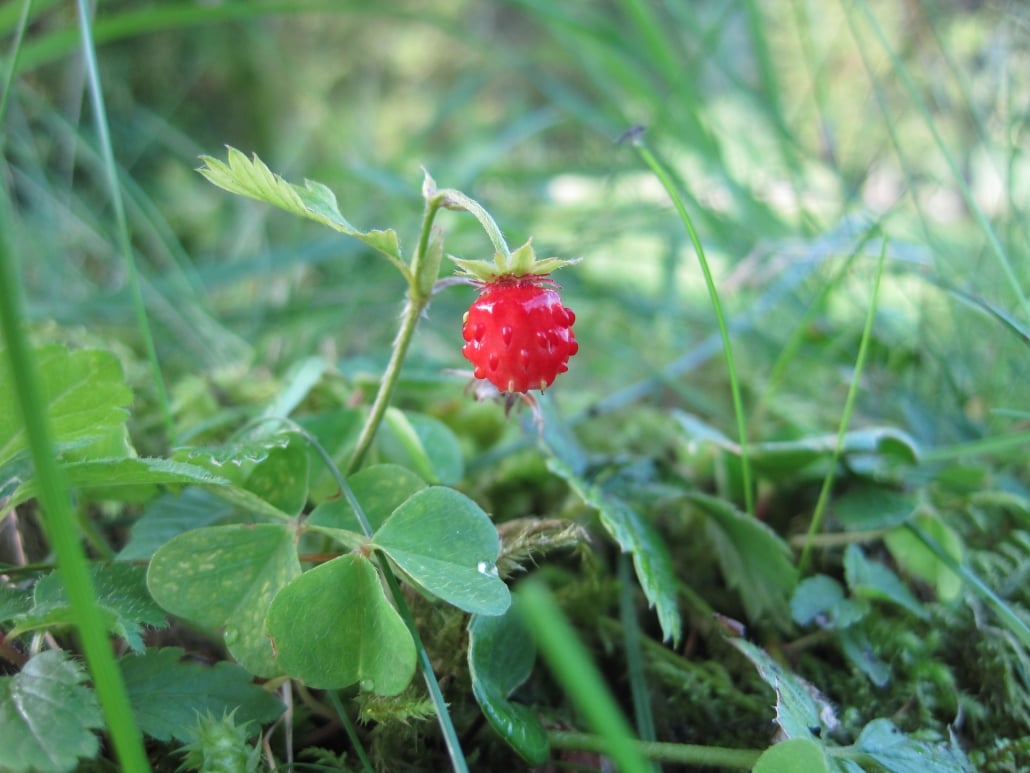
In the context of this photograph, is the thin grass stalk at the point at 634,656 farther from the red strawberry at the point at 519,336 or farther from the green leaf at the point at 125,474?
the green leaf at the point at 125,474

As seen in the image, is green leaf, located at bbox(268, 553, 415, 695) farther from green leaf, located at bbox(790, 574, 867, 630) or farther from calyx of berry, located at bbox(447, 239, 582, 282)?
green leaf, located at bbox(790, 574, 867, 630)

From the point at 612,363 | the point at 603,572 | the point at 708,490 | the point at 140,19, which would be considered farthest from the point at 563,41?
the point at 603,572

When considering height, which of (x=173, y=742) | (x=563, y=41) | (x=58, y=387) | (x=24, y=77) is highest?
(x=563, y=41)

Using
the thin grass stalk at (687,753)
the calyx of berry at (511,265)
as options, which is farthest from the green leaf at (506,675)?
the calyx of berry at (511,265)

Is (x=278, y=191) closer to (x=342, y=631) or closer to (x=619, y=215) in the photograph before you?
(x=342, y=631)

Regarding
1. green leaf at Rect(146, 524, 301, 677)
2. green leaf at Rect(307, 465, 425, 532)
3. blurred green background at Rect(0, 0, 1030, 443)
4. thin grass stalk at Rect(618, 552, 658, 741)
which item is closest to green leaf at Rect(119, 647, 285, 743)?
green leaf at Rect(146, 524, 301, 677)

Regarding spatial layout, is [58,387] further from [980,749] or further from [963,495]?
[963,495]
